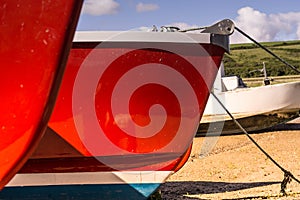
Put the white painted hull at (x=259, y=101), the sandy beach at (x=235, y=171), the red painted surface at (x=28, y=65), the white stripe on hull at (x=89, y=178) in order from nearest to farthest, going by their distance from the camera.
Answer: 1. the red painted surface at (x=28, y=65)
2. the white stripe on hull at (x=89, y=178)
3. the sandy beach at (x=235, y=171)
4. the white painted hull at (x=259, y=101)

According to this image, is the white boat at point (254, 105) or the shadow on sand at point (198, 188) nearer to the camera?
the shadow on sand at point (198, 188)

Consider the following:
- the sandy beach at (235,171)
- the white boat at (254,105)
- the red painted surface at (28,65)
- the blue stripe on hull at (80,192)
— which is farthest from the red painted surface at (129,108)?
the white boat at (254,105)

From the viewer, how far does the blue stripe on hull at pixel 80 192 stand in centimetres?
335

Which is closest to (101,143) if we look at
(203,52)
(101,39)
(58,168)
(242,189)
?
→ (58,168)

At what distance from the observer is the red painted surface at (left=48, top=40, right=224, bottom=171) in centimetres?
317

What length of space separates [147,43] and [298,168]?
3507 millimetres

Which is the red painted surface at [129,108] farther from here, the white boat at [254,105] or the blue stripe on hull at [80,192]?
the white boat at [254,105]

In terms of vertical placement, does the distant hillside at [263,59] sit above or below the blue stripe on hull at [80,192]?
below

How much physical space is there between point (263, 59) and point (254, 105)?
2345cm

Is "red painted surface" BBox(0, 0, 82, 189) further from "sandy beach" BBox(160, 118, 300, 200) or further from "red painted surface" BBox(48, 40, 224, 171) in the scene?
"sandy beach" BBox(160, 118, 300, 200)

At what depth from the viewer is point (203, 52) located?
11.3 ft

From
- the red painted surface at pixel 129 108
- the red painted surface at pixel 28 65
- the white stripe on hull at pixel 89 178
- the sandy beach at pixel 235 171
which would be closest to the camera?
the red painted surface at pixel 28 65

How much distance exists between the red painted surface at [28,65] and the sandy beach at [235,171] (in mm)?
2985

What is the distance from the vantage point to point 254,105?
Result: 923 centimetres
